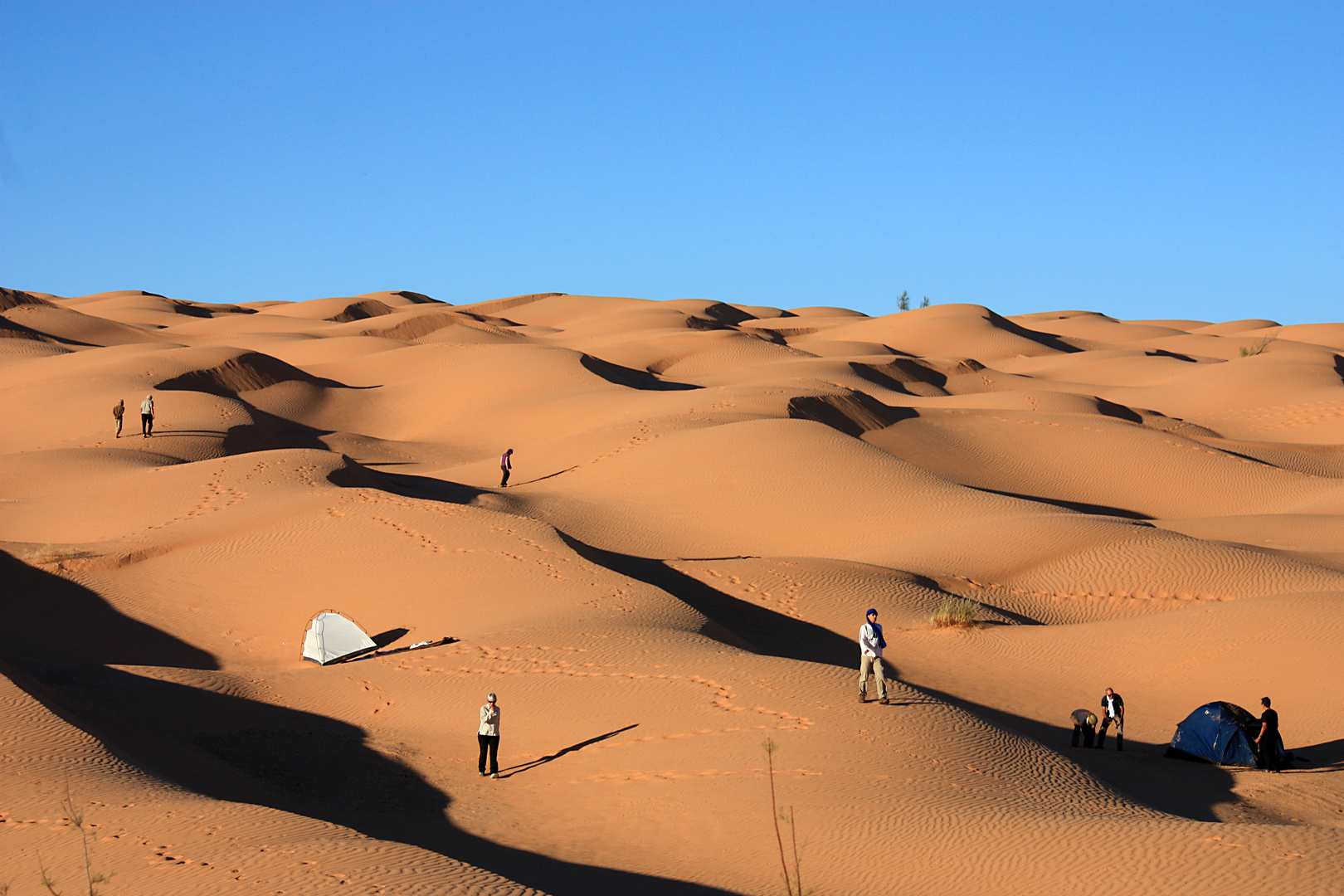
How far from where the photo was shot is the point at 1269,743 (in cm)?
1184

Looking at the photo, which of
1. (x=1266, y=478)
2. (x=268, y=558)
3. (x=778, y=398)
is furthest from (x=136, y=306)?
(x=1266, y=478)

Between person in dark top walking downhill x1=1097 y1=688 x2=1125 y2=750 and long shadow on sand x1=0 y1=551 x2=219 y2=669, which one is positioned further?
long shadow on sand x1=0 y1=551 x2=219 y2=669

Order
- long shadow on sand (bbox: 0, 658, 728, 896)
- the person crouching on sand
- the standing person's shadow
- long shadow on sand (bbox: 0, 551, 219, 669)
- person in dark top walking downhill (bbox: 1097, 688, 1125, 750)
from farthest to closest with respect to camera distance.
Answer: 1. long shadow on sand (bbox: 0, 551, 219, 669)
2. person in dark top walking downhill (bbox: 1097, 688, 1125, 750)
3. the standing person's shadow
4. the person crouching on sand
5. long shadow on sand (bbox: 0, 658, 728, 896)

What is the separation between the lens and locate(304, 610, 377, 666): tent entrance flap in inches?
567

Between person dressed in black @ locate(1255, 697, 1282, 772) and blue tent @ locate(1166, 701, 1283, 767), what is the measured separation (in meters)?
0.05

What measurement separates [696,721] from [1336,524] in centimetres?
1859

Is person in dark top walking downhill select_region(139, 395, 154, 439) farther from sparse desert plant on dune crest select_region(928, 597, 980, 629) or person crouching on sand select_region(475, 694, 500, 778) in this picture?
person crouching on sand select_region(475, 694, 500, 778)

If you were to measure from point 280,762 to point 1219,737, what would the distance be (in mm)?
9676

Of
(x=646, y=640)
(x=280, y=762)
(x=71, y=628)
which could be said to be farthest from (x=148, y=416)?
(x=280, y=762)

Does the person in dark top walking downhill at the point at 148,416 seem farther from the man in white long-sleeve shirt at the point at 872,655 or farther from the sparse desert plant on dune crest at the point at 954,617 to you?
the man in white long-sleeve shirt at the point at 872,655

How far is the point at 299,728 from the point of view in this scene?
11.8 m

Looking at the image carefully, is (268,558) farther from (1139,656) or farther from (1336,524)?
(1336,524)

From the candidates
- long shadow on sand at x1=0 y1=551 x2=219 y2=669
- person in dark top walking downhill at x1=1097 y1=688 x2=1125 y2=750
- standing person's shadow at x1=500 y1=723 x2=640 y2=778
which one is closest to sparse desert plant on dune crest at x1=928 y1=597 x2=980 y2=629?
person in dark top walking downhill at x1=1097 y1=688 x2=1125 y2=750

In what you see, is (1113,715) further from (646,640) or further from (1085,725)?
(646,640)
